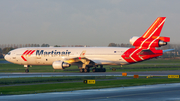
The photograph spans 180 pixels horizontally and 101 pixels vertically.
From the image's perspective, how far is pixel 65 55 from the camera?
58.7m

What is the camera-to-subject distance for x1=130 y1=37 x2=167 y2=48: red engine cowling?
170 ft

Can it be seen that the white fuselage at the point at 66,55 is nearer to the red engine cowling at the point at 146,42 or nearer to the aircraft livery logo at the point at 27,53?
the aircraft livery logo at the point at 27,53

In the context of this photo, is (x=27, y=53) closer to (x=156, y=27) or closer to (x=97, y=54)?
(x=97, y=54)

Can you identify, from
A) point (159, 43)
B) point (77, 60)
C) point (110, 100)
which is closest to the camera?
point (110, 100)

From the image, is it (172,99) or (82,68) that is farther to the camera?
(82,68)

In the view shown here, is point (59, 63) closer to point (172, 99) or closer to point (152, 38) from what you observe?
point (152, 38)

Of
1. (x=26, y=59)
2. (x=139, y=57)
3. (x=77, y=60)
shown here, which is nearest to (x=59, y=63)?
(x=77, y=60)

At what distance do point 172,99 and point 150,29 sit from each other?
34.5 meters

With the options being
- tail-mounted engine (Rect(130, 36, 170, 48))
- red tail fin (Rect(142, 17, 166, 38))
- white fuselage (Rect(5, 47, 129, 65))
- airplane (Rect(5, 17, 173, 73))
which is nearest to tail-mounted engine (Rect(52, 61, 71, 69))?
airplane (Rect(5, 17, 173, 73))

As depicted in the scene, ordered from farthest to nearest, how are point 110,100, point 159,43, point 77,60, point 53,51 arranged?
point 53,51 < point 77,60 < point 159,43 < point 110,100

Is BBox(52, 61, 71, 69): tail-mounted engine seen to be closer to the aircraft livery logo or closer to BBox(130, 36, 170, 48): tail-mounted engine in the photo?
the aircraft livery logo

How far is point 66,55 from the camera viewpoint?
192 ft

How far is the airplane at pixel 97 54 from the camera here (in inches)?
2084

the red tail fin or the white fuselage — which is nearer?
the red tail fin
